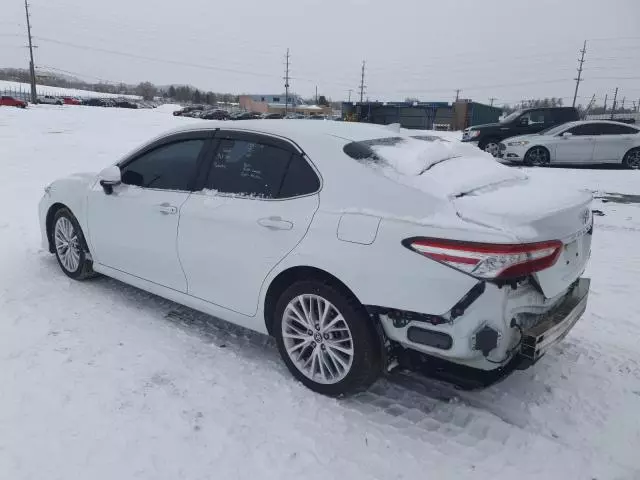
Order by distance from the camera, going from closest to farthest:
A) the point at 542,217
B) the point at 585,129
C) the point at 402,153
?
the point at 542,217, the point at 402,153, the point at 585,129

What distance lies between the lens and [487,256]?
229cm

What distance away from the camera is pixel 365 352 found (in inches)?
105

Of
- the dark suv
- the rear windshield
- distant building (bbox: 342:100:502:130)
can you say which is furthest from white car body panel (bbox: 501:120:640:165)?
distant building (bbox: 342:100:502:130)

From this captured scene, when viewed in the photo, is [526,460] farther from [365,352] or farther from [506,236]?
[506,236]

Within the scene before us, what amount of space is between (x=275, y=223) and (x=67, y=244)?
2776 millimetres

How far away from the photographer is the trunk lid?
238 cm

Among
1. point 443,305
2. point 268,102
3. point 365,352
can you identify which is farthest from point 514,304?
point 268,102

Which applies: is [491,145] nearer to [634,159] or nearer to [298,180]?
[634,159]

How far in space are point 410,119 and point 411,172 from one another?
45.5 meters

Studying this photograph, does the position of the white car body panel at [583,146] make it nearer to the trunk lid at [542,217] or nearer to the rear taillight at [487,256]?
the trunk lid at [542,217]

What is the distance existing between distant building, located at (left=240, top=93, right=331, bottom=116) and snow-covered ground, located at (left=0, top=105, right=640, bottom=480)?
7943 cm

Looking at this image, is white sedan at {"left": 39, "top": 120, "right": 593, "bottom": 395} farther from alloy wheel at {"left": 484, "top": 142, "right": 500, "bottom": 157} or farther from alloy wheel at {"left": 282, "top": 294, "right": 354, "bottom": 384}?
alloy wheel at {"left": 484, "top": 142, "right": 500, "bottom": 157}

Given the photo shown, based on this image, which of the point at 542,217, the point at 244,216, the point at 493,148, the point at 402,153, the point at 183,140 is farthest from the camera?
the point at 493,148

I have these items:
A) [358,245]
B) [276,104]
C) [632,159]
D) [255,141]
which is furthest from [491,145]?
[276,104]
